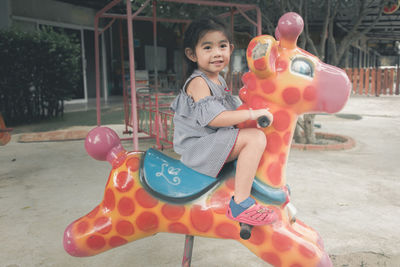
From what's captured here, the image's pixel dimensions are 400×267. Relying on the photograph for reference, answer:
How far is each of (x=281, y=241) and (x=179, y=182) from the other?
0.49m

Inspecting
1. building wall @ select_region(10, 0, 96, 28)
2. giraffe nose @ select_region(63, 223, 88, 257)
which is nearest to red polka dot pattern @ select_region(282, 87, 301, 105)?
giraffe nose @ select_region(63, 223, 88, 257)

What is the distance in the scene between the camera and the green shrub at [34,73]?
24.0 ft

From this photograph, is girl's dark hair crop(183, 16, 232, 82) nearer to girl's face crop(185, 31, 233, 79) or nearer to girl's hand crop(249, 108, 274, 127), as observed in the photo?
girl's face crop(185, 31, 233, 79)

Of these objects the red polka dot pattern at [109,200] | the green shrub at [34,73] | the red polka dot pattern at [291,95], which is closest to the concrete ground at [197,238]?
the red polka dot pattern at [109,200]

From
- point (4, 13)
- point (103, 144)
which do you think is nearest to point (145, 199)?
point (103, 144)

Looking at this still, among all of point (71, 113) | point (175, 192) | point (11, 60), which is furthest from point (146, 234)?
point (71, 113)

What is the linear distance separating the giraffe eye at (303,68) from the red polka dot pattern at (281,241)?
0.66m

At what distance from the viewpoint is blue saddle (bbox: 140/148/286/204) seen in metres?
1.47

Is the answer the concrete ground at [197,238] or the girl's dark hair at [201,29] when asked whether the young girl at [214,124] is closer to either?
the girl's dark hair at [201,29]

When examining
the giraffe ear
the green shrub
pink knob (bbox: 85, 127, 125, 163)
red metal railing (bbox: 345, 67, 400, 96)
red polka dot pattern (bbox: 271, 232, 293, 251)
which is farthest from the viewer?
red metal railing (bbox: 345, 67, 400, 96)

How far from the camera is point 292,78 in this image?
141 cm

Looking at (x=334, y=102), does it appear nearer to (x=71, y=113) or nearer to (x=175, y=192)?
(x=175, y=192)

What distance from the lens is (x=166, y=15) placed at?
657 centimetres

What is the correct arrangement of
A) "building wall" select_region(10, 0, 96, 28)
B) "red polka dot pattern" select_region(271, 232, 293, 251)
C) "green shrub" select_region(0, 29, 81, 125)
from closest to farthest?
1. "red polka dot pattern" select_region(271, 232, 293, 251)
2. "green shrub" select_region(0, 29, 81, 125)
3. "building wall" select_region(10, 0, 96, 28)
